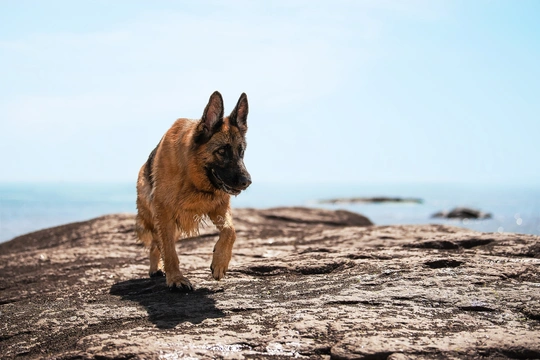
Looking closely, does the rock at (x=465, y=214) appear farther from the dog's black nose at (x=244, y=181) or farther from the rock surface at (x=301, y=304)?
the dog's black nose at (x=244, y=181)

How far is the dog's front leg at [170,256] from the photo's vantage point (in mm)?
5957

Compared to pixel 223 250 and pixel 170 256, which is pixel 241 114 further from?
pixel 170 256

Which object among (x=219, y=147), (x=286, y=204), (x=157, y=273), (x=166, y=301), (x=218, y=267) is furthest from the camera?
(x=286, y=204)

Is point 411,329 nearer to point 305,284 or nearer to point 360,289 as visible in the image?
point 360,289

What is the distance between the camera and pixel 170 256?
613cm

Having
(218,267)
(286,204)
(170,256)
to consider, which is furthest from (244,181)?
(286,204)

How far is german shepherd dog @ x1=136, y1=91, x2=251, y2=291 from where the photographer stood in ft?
19.5

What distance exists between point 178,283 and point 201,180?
3.64 feet

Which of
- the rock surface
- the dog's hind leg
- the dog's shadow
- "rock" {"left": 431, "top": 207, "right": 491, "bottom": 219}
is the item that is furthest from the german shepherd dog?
"rock" {"left": 431, "top": 207, "right": 491, "bottom": 219}

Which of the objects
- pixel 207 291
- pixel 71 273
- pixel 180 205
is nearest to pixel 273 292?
pixel 207 291

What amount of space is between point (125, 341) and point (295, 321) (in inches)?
51.0

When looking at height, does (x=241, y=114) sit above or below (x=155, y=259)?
above

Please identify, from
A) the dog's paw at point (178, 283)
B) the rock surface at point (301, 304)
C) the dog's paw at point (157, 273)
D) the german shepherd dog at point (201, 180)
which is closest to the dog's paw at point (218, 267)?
the german shepherd dog at point (201, 180)

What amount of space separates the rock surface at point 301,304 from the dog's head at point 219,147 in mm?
1136
